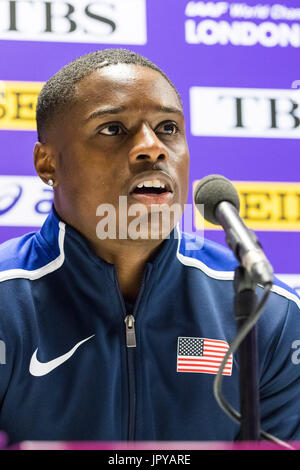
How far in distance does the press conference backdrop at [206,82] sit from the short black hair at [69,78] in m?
0.37

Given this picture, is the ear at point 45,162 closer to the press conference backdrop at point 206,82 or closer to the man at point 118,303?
the man at point 118,303

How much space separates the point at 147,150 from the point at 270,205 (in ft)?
2.59

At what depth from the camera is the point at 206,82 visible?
2.03m

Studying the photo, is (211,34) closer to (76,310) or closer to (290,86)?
(290,86)

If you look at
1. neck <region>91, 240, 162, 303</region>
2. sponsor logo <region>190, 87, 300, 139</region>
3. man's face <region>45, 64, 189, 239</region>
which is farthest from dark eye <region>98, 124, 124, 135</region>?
sponsor logo <region>190, 87, 300, 139</region>

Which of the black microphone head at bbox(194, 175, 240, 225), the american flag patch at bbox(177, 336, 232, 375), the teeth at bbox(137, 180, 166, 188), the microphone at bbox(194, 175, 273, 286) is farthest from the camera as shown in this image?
the american flag patch at bbox(177, 336, 232, 375)

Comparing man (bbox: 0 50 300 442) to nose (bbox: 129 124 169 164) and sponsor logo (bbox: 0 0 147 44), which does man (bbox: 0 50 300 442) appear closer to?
nose (bbox: 129 124 169 164)

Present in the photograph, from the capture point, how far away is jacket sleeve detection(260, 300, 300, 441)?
57.8 inches

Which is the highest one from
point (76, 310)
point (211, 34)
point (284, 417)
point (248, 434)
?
point (211, 34)

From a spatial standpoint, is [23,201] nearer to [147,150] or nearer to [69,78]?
[69,78]

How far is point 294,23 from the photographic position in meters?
2.11

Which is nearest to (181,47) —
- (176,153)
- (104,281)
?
(176,153)

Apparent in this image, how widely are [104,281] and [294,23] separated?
1135mm

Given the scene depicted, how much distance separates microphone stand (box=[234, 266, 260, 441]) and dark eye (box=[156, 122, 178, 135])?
61 cm
